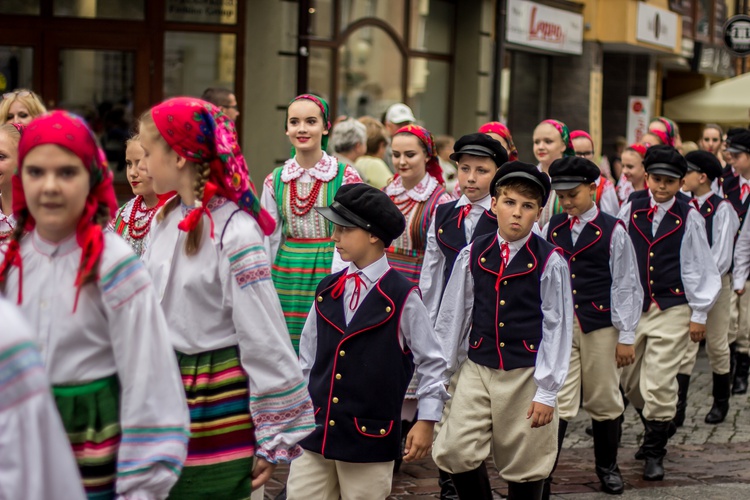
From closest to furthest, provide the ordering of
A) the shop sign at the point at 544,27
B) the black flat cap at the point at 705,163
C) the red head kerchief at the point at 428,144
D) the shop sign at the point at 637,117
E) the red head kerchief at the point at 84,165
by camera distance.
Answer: the red head kerchief at the point at 84,165, the red head kerchief at the point at 428,144, the black flat cap at the point at 705,163, the shop sign at the point at 544,27, the shop sign at the point at 637,117

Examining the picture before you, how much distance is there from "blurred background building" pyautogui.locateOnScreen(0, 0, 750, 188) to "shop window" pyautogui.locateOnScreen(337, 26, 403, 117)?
0.03 metres

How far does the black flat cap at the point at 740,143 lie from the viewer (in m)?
11.0

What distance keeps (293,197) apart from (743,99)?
15.9 meters

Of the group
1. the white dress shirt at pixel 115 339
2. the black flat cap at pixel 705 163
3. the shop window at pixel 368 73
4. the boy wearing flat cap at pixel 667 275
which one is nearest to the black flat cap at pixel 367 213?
the white dress shirt at pixel 115 339

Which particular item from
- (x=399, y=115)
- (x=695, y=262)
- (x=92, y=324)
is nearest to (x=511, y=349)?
(x=92, y=324)

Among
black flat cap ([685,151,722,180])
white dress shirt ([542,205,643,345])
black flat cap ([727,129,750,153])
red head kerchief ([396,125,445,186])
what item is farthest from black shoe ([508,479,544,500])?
black flat cap ([727,129,750,153])

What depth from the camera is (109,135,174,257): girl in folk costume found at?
5684mm

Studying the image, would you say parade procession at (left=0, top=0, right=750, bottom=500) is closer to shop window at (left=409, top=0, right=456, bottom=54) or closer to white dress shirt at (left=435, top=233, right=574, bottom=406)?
white dress shirt at (left=435, top=233, right=574, bottom=406)

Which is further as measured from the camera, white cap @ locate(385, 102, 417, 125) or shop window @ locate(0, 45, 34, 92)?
shop window @ locate(0, 45, 34, 92)

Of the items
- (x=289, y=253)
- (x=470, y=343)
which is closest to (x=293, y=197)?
(x=289, y=253)

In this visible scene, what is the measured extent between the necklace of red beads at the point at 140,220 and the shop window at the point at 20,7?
7.52 m

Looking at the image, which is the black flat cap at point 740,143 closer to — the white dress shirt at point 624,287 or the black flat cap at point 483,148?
the white dress shirt at point 624,287

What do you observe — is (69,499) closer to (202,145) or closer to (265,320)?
(265,320)

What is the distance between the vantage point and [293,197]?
6.92 metres
